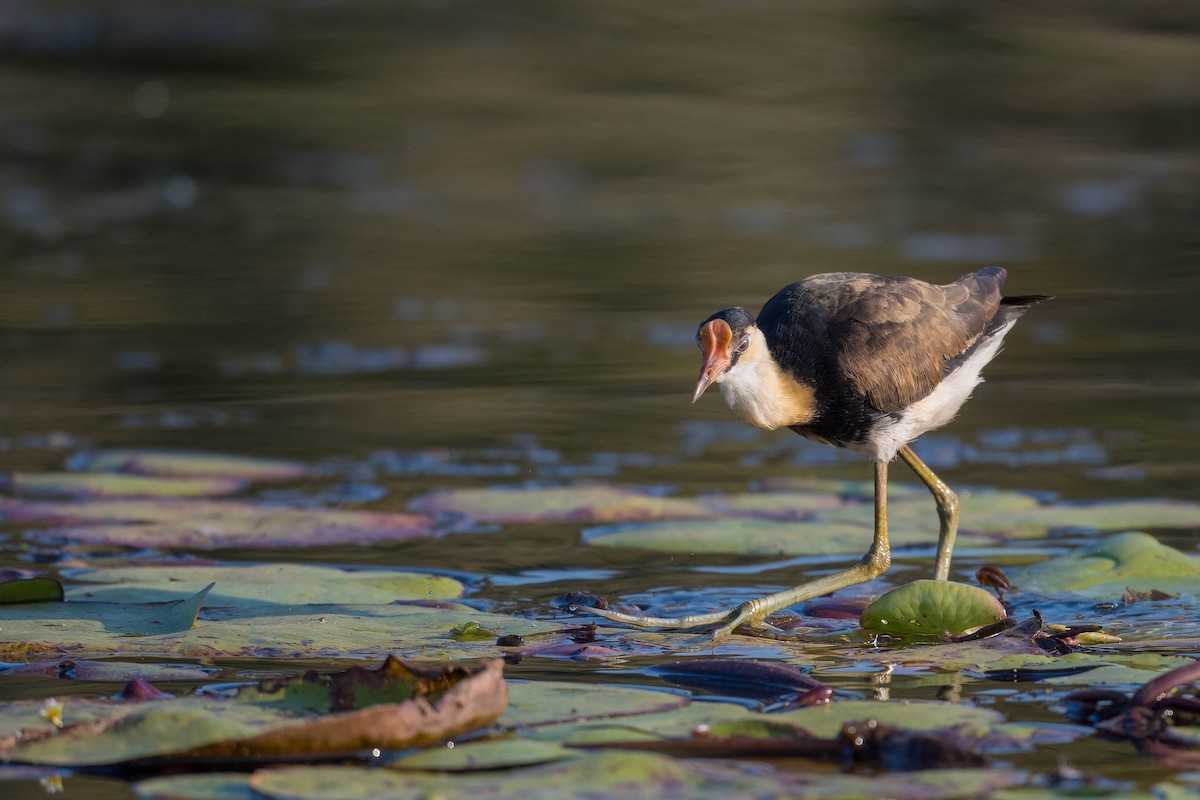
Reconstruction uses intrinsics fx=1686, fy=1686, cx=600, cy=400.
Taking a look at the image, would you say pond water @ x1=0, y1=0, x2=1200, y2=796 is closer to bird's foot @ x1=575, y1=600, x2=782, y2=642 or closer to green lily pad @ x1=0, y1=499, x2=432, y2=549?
green lily pad @ x1=0, y1=499, x2=432, y2=549

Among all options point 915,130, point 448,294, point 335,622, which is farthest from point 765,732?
point 915,130

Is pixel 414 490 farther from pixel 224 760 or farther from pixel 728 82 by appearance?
pixel 728 82

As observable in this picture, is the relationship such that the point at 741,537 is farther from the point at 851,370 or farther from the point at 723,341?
the point at 723,341

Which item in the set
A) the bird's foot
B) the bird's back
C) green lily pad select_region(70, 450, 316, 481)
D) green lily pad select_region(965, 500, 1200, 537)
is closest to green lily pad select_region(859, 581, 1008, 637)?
the bird's foot

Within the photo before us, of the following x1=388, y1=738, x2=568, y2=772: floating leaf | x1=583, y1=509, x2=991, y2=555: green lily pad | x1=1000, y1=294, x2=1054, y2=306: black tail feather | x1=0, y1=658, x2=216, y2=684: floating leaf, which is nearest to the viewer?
x1=388, y1=738, x2=568, y2=772: floating leaf

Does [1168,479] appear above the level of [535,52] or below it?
below

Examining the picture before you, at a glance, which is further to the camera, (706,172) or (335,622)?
(706,172)

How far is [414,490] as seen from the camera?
7.43 meters

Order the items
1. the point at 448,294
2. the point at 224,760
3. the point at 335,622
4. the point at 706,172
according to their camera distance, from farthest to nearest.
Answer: the point at 706,172, the point at 448,294, the point at 335,622, the point at 224,760

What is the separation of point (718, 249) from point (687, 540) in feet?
22.3

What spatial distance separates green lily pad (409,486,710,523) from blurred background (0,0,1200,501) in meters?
0.64

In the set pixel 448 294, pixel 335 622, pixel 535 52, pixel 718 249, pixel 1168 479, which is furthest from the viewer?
pixel 535 52

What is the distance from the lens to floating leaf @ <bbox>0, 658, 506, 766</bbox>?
3.60 meters

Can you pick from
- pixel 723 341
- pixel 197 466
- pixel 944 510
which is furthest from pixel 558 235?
pixel 723 341
